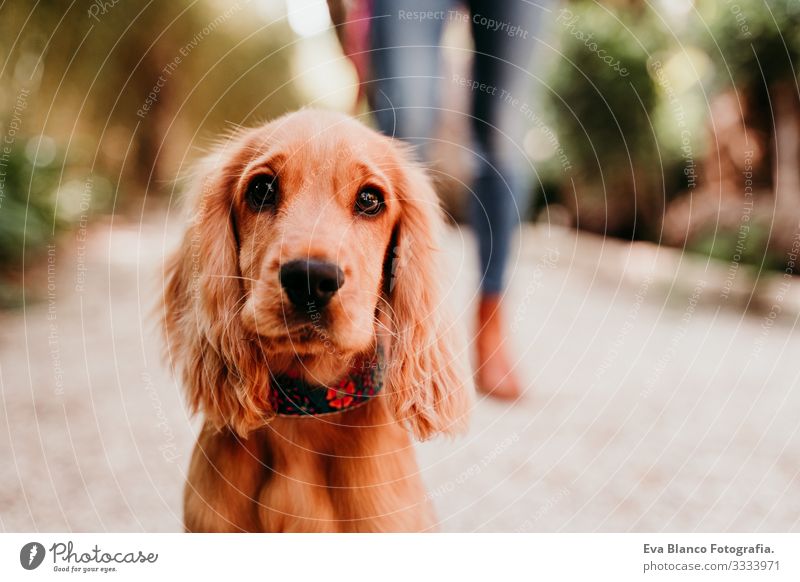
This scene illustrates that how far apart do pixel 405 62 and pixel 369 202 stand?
0.48m

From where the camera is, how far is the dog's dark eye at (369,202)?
1.05 meters

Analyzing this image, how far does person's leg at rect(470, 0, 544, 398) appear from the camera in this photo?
1.57 metres

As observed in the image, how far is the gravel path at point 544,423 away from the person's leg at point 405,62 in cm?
36

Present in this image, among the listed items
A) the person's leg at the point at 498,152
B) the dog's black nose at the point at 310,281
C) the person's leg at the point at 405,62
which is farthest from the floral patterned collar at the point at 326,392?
the person's leg at the point at 498,152

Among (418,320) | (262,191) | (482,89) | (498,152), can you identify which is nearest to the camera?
(262,191)

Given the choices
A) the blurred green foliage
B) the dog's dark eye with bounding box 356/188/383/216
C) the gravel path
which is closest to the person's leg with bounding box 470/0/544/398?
the gravel path

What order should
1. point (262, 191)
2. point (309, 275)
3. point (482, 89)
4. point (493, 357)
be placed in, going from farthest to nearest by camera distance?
A: point (493, 357)
point (482, 89)
point (262, 191)
point (309, 275)

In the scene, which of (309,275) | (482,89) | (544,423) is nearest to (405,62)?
(482,89)

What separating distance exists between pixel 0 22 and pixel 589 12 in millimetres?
2927

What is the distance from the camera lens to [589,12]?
3572mm

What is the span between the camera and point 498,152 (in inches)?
72.4

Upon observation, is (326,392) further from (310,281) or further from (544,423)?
(544,423)
